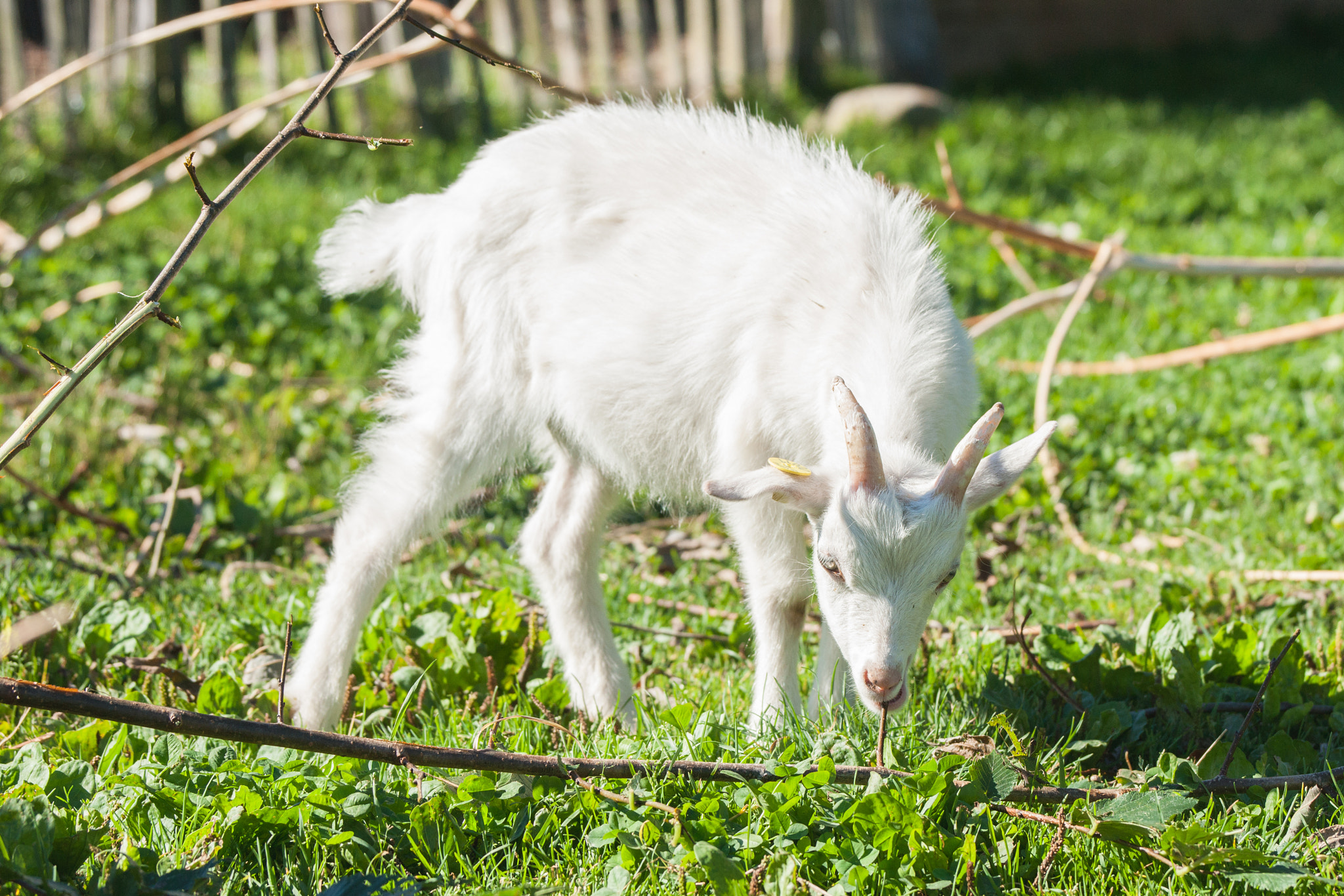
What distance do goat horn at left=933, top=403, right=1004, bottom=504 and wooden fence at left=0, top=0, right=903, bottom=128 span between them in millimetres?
5726

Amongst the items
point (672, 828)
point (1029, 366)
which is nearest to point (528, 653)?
point (672, 828)

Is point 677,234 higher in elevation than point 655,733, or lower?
higher

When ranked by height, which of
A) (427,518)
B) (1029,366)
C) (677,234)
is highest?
(677,234)

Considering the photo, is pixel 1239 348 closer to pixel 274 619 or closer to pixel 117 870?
pixel 274 619

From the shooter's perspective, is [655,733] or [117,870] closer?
[117,870]

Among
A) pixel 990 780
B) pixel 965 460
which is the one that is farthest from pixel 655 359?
pixel 990 780

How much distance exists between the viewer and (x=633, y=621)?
3902 millimetres

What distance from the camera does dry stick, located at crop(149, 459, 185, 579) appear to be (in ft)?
13.0

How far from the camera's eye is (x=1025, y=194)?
28.0ft

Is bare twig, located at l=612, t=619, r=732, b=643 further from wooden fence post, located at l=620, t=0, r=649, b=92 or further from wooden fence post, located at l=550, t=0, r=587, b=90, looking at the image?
wooden fence post, located at l=620, t=0, r=649, b=92

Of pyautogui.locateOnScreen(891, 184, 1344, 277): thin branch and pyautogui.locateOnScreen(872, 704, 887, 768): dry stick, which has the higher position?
pyautogui.locateOnScreen(891, 184, 1344, 277): thin branch

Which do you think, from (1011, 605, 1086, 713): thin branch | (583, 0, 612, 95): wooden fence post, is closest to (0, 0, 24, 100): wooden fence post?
(583, 0, 612, 95): wooden fence post

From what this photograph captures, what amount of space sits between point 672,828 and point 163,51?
7.93 m

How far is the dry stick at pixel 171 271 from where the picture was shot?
2059 mm
